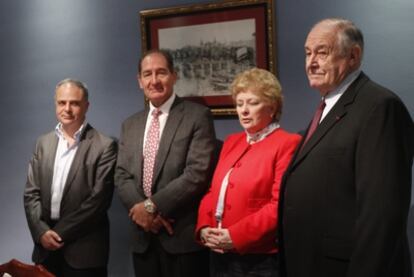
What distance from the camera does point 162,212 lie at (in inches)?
95.2

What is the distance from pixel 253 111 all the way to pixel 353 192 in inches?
27.4

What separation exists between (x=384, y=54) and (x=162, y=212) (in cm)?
136

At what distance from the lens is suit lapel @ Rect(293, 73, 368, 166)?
66.8 inches

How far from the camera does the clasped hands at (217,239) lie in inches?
84.9

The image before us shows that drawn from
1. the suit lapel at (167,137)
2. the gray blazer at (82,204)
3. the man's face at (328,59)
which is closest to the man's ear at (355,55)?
the man's face at (328,59)

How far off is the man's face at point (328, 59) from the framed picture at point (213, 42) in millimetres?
930

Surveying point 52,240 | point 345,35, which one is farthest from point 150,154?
point 345,35

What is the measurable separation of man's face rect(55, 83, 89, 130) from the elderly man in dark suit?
57.1 inches

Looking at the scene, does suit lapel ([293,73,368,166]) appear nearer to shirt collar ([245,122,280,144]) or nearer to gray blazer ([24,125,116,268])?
shirt collar ([245,122,280,144])

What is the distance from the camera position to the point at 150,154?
2.56m

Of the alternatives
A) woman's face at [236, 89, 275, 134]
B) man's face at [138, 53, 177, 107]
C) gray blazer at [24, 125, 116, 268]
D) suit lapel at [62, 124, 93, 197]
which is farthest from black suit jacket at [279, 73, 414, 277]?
suit lapel at [62, 124, 93, 197]

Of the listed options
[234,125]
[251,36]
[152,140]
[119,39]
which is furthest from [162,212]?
[119,39]

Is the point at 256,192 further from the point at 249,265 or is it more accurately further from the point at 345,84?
the point at 345,84

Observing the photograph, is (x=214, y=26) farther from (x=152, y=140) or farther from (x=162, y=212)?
(x=162, y=212)
